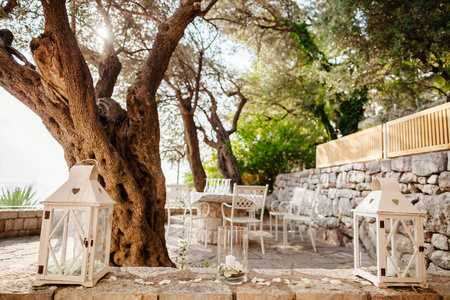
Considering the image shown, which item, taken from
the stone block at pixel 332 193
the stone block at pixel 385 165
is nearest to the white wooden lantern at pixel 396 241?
the stone block at pixel 385 165

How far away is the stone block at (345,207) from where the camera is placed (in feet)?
16.9

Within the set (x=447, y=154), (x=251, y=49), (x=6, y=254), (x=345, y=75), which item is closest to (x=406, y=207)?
(x=447, y=154)

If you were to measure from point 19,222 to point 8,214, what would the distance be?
9.1 inches

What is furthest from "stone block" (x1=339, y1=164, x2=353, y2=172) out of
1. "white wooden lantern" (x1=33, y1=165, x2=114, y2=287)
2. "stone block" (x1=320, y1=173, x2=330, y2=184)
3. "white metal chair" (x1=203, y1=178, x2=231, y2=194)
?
"white wooden lantern" (x1=33, y1=165, x2=114, y2=287)

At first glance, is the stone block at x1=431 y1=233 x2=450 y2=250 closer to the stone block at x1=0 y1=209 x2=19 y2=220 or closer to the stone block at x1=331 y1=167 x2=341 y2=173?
the stone block at x1=331 y1=167 x2=341 y2=173

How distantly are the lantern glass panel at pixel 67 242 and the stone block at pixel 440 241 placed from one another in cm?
363

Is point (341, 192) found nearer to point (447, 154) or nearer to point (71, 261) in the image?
point (447, 154)

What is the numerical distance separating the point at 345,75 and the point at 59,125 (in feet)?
20.6

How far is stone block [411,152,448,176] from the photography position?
3.29 metres

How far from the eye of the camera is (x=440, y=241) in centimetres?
317

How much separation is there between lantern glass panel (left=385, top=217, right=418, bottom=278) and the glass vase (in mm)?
672

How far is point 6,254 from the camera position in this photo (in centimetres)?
359

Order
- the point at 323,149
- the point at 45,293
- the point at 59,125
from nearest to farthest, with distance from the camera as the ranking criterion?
1. the point at 45,293
2. the point at 59,125
3. the point at 323,149

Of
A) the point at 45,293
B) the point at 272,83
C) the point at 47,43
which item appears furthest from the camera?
the point at 272,83
